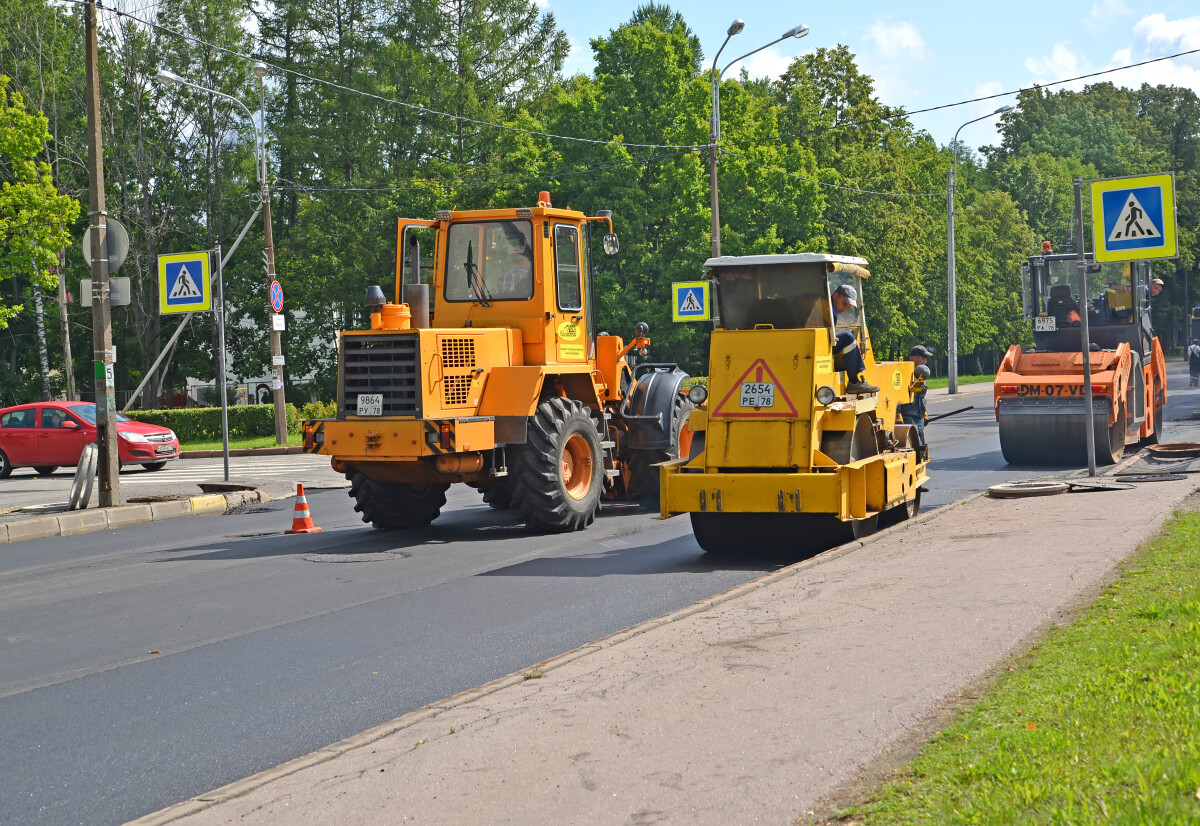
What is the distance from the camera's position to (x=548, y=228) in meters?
13.9

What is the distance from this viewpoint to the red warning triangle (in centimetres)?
1096

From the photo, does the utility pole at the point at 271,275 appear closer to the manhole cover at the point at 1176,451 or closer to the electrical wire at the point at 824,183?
the manhole cover at the point at 1176,451

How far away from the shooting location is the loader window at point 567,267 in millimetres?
13992

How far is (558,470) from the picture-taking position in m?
13.0

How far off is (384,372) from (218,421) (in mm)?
24474

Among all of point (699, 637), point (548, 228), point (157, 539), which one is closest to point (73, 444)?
point (157, 539)

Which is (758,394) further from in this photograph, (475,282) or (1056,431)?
(1056,431)

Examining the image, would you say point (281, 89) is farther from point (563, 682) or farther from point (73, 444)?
point (563, 682)

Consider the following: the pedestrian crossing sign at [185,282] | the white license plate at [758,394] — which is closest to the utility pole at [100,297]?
the pedestrian crossing sign at [185,282]

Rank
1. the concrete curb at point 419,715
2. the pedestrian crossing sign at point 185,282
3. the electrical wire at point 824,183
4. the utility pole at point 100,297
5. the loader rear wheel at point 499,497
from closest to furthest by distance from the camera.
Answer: the concrete curb at point 419,715 < the loader rear wheel at point 499,497 < the utility pole at point 100,297 < the pedestrian crossing sign at point 185,282 < the electrical wire at point 824,183

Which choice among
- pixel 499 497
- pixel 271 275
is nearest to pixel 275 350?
pixel 271 275

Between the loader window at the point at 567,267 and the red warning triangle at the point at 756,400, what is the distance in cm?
339

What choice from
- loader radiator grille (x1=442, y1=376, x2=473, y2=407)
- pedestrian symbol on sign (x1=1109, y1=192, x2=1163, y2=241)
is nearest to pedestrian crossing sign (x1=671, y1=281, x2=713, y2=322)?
pedestrian symbol on sign (x1=1109, y1=192, x2=1163, y2=241)

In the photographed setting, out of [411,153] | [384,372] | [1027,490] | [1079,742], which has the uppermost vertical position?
[411,153]
